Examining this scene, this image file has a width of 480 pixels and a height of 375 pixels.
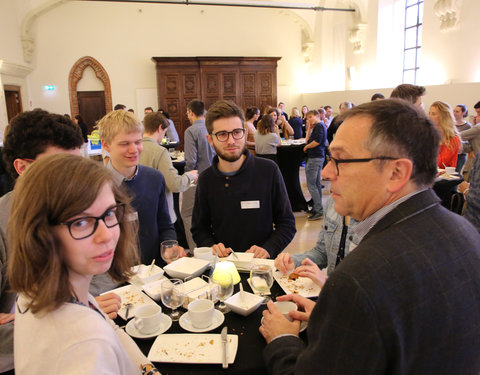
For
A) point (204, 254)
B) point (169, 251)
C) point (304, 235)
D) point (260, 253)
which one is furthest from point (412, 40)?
point (169, 251)

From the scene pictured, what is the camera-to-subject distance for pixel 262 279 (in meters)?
1.62

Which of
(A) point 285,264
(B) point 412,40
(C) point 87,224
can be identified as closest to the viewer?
(C) point 87,224

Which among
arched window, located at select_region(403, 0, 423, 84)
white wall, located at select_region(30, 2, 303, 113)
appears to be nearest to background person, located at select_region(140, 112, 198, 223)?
arched window, located at select_region(403, 0, 423, 84)

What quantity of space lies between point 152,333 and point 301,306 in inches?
24.4

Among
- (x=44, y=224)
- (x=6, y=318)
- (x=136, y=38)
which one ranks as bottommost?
(x=6, y=318)

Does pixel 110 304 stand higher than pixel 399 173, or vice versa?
pixel 399 173

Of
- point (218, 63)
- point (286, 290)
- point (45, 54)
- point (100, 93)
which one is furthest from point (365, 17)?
point (286, 290)

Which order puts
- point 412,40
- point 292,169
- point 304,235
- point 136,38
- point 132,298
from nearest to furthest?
point 132,298 → point 304,235 → point 292,169 → point 412,40 → point 136,38

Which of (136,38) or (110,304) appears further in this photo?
(136,38)

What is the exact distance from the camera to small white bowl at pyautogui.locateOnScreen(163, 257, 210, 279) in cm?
179

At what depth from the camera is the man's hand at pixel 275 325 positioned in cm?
127

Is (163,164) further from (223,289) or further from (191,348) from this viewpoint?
(191,348)

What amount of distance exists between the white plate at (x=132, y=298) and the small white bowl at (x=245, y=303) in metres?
0.34

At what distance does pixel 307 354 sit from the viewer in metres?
0.92
